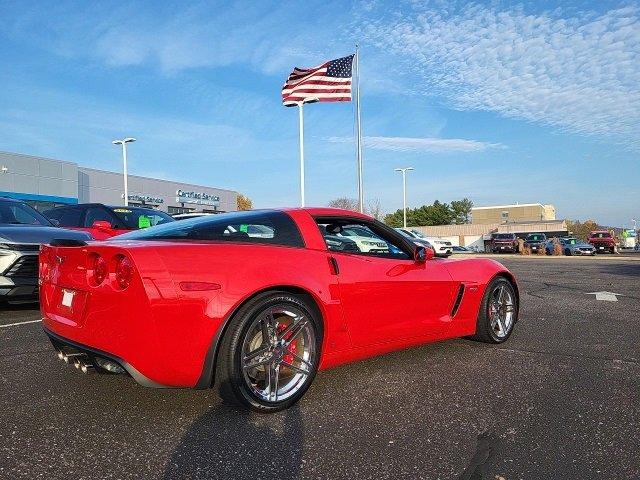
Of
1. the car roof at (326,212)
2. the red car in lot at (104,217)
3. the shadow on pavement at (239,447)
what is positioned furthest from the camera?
the red car in lot at (104,217)

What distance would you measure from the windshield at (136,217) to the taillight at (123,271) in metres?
6.90

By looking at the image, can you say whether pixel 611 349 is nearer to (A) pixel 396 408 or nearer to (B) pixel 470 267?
(B) pixel 470 267

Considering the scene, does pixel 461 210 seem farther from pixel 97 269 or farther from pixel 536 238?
pixel 97 269

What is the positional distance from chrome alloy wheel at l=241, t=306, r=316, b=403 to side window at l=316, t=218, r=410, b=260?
2.05 feet

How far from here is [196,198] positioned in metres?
51.0

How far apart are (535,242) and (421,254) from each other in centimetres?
3744

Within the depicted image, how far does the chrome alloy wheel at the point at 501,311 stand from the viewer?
186 inches

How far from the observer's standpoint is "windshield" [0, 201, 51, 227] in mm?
7051

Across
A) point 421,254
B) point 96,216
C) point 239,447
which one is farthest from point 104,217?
point 239,447

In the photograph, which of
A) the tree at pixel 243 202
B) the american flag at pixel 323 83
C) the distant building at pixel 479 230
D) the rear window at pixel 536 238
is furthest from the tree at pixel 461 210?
the american flag at pixel 323 83

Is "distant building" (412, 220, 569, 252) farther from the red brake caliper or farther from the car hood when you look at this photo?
the red brake caliper

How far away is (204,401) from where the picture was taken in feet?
10.2

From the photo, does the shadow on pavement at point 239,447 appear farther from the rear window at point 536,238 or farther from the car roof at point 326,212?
the rear window at point 536,238

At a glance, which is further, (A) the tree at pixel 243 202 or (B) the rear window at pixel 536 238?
(A) the tree at pixel 243 202
